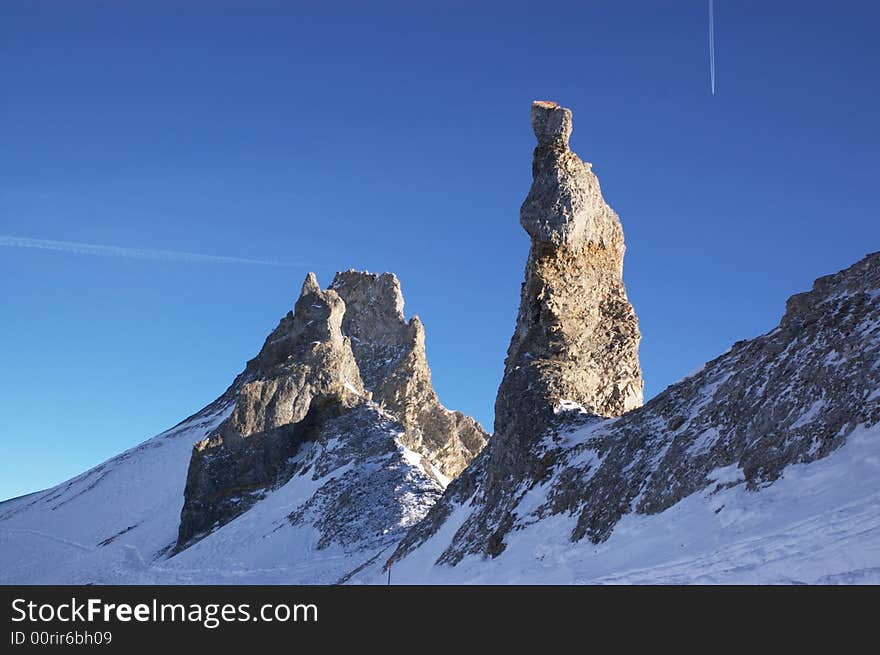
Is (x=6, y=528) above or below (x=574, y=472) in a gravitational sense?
above

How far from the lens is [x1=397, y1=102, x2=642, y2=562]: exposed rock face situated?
30.1 meters

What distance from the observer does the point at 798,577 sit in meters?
13.1

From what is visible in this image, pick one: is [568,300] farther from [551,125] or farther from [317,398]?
[317,398]

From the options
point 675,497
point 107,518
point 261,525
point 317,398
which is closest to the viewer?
point 675,497

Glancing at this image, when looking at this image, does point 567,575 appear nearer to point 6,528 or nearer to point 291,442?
point 291,442

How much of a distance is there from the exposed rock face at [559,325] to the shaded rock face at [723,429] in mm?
1174

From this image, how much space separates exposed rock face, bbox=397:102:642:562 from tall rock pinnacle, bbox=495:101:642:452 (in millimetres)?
35

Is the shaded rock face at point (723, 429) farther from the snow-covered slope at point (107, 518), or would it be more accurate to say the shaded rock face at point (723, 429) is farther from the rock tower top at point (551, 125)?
the snow-covered slope at point (107, 518)

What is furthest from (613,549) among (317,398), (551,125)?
(317,398)

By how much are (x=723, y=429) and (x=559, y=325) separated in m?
11.8

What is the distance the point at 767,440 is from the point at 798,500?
261 centimetres

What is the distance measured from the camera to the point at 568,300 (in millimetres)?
32594

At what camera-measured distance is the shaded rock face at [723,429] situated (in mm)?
16984
